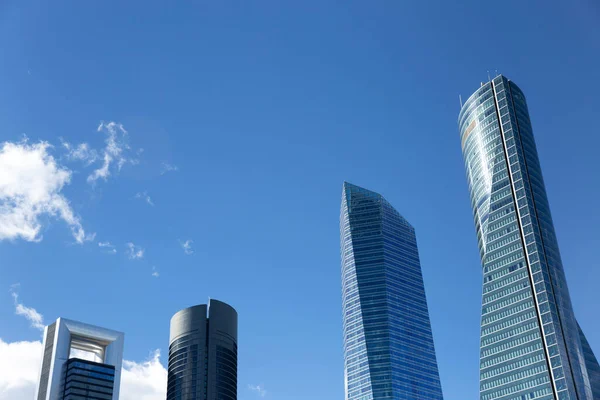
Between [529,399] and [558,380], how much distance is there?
881 cm

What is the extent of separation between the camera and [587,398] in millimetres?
199875

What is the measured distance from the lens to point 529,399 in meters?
200

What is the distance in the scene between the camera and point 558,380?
19738cm

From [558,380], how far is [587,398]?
32.8ft

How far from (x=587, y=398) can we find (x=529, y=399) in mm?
14831
